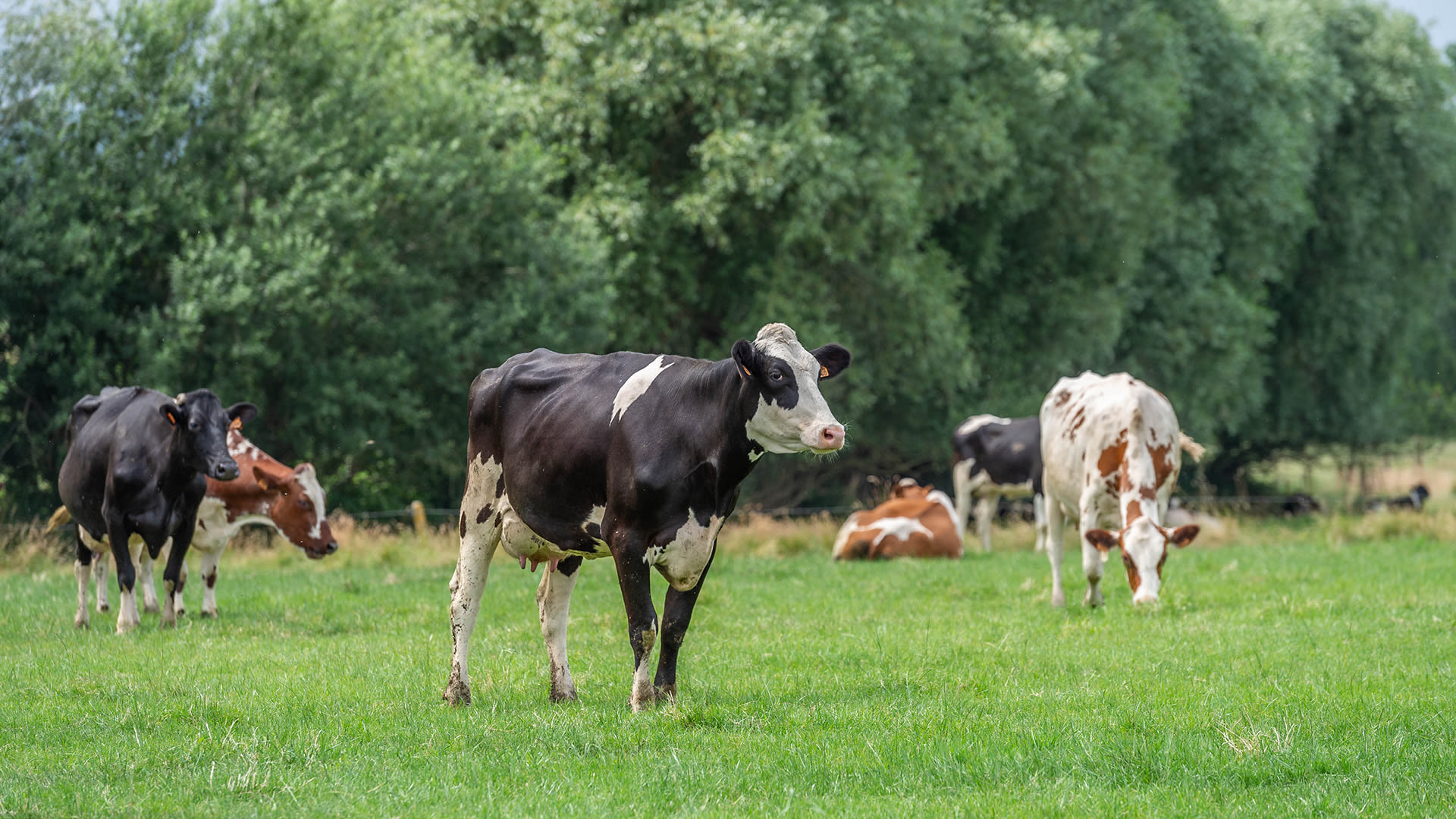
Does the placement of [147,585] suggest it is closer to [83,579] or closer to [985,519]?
[83,579]

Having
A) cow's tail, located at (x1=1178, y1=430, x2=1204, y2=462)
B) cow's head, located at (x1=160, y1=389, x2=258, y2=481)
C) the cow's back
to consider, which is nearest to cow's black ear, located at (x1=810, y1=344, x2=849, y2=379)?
the cow's back

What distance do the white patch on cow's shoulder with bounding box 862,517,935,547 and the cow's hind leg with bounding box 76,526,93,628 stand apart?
1022 centimetres

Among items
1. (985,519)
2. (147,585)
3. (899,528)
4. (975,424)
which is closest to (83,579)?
(147,585)

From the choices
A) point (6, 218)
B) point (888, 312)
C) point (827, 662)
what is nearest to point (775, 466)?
point (888, 312)

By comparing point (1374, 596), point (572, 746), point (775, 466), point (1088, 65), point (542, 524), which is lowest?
point (775, 466)

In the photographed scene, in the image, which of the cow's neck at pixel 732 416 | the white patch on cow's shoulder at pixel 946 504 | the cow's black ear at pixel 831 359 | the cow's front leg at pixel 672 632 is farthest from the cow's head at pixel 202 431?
the white patch on cow's shoulder at pixel 946 504

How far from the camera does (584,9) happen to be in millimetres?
28516

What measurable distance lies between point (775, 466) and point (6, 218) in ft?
55.0

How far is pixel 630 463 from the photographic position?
8000 millimetres

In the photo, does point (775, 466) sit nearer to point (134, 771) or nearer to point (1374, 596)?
point (1374, 596)

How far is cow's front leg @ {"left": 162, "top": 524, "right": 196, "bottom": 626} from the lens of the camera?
12.9m

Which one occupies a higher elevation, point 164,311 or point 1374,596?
point 164,311

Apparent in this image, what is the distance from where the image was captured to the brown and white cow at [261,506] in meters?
14.7

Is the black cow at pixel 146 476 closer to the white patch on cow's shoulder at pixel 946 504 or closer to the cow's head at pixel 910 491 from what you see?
the white patch on cow's shoulder at pixel 946 504
